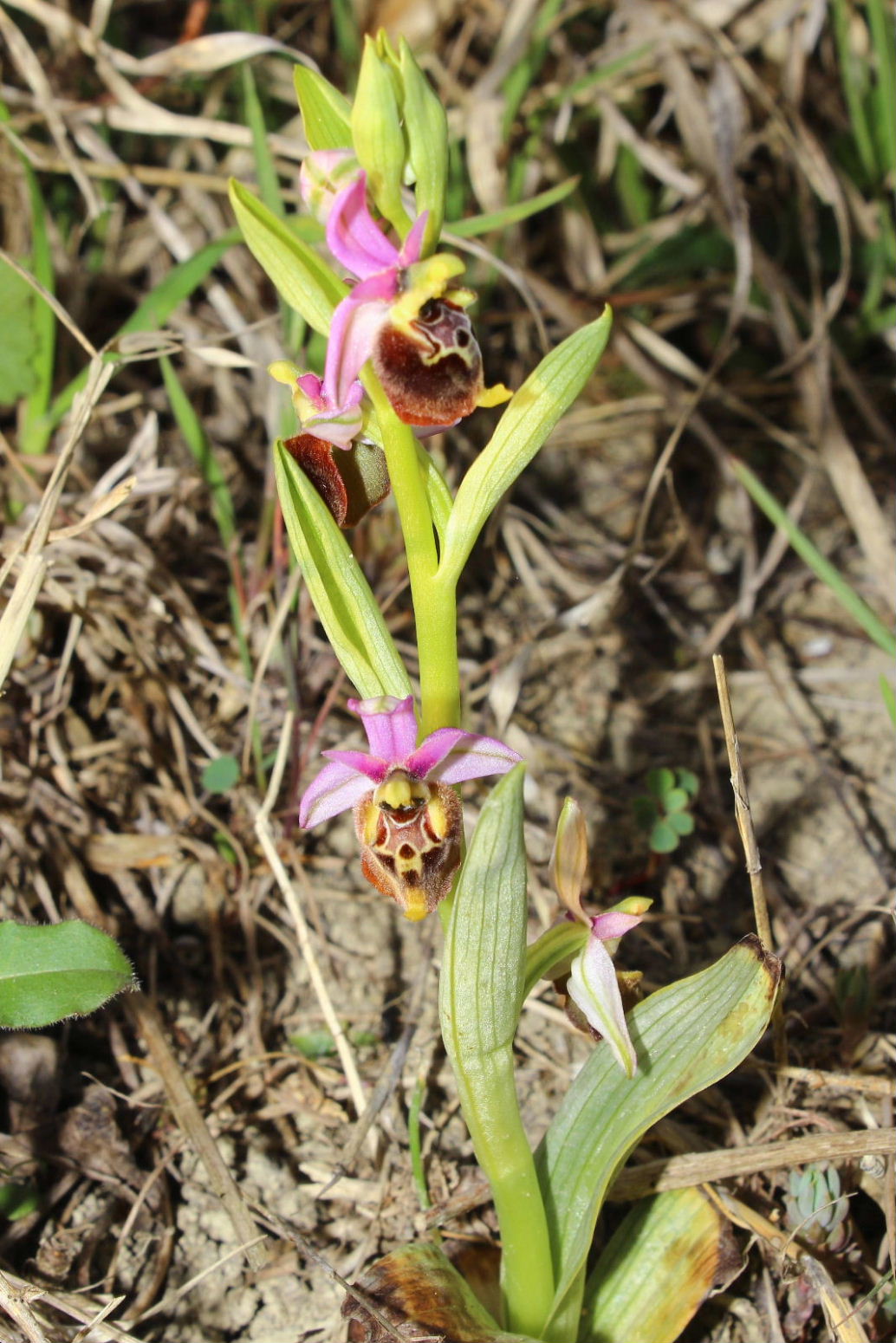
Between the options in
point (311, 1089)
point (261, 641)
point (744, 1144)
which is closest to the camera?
point (744, 1144)

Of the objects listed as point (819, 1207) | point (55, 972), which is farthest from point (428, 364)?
point (819, 1207)

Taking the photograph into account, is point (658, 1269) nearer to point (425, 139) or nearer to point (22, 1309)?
point (22, 1309)

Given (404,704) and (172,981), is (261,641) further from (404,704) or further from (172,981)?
(404,704)

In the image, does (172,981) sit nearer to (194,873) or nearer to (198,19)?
(194,873)

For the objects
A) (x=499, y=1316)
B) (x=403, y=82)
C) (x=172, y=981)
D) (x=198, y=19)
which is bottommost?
(x=499, y=1316)

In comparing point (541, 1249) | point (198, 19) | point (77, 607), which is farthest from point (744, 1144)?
point (198, 19)

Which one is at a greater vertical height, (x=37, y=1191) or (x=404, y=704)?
(x=404, y=704)

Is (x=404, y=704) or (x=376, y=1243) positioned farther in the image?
(x=376, y=1243)

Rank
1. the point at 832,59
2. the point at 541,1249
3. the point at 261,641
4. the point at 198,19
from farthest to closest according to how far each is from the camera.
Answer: the point at 832,59
the point at 198,19
the point at 261,641
the point at 541,1249
